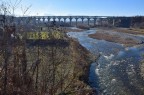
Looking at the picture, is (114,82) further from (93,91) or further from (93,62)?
(93,62)

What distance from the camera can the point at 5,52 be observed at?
542 inches

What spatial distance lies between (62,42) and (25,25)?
97.4 ft

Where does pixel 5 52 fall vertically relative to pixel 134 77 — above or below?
above

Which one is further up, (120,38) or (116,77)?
(116,77)

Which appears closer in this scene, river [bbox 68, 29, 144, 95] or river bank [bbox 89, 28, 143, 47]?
river [bbox 68, 29, 144, 95]

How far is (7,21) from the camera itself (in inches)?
572

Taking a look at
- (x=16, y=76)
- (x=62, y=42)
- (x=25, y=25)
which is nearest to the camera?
(x=16, y=76)

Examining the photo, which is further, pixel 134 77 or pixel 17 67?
pixel 134 77

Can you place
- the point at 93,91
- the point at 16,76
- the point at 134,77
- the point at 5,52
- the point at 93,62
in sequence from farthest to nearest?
the point at 93,62 → the point at 134,77 → the point at 93,91 → the point at 16,76 → the point at 5,52

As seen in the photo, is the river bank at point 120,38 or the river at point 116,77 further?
the river bank at point 120,38

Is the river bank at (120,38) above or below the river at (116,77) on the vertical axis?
below

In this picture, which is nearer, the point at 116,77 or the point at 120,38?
the point at 116,77

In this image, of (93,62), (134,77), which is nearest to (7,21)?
(134,77)

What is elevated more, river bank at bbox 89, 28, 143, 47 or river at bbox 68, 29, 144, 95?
river at bbox 68, 29, 144, 95
